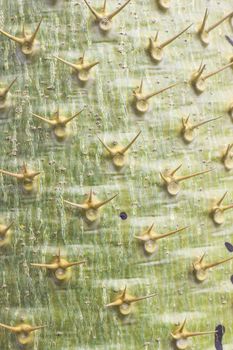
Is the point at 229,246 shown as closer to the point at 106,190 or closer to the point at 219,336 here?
Answer: the point at 219,336

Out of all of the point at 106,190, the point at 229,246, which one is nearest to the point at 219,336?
the point at 229,246

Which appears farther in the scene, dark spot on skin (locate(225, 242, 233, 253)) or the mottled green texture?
dark spot on skin (locate(225, 242, 233, 253))

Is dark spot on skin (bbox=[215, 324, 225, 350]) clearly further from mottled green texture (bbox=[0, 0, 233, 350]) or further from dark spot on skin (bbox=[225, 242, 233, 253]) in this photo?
dark spot on skin (bbox=[225, 242, 233, 253])

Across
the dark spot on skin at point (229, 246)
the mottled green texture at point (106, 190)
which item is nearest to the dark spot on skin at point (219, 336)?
the mottled green texture at point (106, 190)

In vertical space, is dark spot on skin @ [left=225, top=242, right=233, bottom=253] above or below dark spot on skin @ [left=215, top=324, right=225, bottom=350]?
above

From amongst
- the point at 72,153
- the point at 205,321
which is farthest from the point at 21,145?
the point at 205,321

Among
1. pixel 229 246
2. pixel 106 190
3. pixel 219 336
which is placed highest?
pixel 106 190

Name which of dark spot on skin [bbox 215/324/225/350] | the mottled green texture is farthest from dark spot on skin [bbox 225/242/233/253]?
dark spot on skin [bbox 215/324/225/350]

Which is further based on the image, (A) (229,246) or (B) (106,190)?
(A) (229,246)
